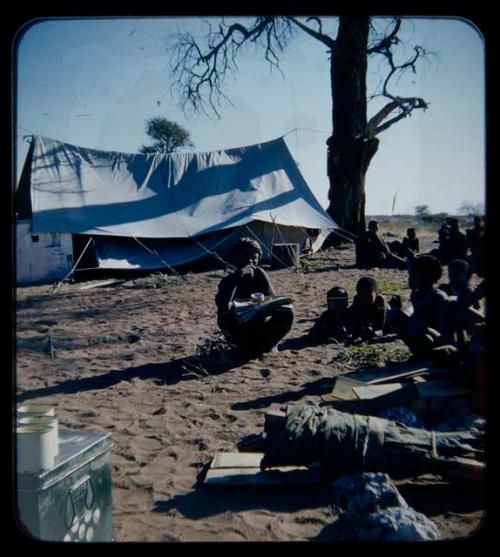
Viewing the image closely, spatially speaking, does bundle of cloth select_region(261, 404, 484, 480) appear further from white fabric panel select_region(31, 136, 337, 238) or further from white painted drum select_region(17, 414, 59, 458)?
white fabric panel select_region(31, 136, 337, 238)

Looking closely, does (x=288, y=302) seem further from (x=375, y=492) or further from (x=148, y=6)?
(x=148, y=6)

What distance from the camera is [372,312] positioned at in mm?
6645

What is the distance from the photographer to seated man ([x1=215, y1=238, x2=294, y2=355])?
19.2 ft

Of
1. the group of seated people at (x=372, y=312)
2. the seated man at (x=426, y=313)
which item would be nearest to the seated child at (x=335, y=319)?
the group of seated people at (x=372, y=312)

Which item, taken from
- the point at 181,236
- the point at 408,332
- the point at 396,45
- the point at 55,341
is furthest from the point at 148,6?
the point at 396,45

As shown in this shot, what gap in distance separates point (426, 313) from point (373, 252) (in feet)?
24.0

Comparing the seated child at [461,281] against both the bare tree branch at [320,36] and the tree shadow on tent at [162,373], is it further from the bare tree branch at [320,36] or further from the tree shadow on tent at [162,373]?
the bare tree branch at [320,36]

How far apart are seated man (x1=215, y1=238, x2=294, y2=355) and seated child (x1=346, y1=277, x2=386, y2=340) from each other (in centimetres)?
99

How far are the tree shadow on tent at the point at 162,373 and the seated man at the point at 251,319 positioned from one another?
24cm

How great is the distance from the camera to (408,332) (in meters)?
5.11

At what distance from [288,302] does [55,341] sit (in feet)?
9.95

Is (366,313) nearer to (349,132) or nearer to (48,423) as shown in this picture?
(48,423)

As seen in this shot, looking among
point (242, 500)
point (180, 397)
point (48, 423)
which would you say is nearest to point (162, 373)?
point (180, 397)

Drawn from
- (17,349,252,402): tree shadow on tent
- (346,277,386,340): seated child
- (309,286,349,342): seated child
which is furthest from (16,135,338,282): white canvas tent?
(17,349,252,402): tree shadow on tent
